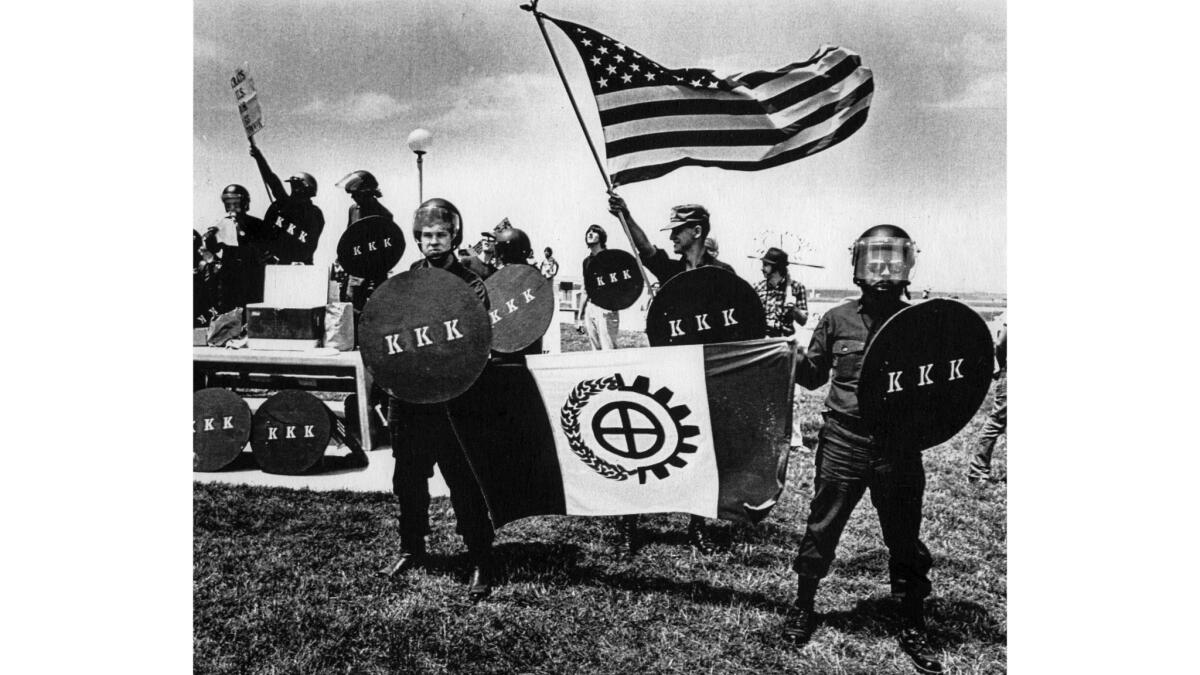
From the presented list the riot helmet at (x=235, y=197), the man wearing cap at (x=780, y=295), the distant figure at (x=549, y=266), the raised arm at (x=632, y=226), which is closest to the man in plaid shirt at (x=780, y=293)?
the man wearing cap at (x=780, y=295)

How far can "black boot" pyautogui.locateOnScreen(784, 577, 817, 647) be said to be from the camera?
14.2ft

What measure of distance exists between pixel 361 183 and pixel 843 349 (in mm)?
2793

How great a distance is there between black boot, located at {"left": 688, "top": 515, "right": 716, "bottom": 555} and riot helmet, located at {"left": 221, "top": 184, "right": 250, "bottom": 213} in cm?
320

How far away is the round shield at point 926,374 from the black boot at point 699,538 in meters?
1.13

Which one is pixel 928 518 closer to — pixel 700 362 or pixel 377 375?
pixel 700 362

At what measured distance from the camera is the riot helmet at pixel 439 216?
4613 millimetres

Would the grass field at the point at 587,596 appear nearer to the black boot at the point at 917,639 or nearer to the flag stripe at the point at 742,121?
the black boot at the point at 917,639

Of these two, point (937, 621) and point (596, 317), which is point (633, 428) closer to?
point (596, 317)

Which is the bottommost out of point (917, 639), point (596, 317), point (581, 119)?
point (917, 639)

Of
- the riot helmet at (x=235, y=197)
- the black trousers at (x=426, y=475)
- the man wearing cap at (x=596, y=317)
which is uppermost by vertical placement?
the riot helmet at (x=235, y=197)

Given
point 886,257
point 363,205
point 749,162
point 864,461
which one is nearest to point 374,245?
point 363,205

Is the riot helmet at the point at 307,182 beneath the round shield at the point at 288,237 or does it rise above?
above

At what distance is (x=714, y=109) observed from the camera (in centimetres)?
439

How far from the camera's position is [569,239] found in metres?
4.58
